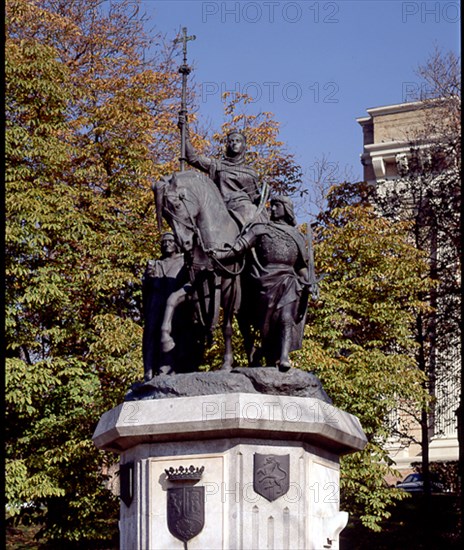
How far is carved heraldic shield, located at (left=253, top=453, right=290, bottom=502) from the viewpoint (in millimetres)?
10383

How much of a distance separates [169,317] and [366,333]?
1349 centimetres

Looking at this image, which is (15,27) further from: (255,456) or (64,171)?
(255,456)

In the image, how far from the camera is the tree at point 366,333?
21.6m

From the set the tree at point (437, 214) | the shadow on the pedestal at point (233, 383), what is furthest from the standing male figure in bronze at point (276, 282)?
the tree at point (437, 214)

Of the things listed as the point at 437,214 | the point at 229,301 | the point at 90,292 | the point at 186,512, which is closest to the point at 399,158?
the point at 437,214

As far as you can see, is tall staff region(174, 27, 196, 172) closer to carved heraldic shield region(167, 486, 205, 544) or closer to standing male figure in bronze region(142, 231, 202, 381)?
standing male figure in bronze region(142, 231, 202, 381)

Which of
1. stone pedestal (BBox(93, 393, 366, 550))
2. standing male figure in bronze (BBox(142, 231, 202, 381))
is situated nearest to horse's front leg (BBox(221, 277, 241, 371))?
standing male figure in bronze (BBox(142, 231, 202, 381))

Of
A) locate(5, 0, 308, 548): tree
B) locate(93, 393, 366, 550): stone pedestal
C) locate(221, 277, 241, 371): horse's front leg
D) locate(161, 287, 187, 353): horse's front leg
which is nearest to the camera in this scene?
locate(93, 393, 366, 550): stone pedestal

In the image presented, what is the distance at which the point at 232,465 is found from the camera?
34.2 feet

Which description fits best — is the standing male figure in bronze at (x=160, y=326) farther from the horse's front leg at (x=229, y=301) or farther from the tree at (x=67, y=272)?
the tree at (x=67, y=272)

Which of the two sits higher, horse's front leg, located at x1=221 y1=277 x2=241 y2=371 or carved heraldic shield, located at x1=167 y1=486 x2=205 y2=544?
horse's front leg, located at x1=221 y1=277 x2=241 y2=371

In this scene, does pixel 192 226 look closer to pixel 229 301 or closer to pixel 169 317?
pixel 229 301

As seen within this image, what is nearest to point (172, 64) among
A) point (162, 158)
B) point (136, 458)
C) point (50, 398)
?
point (162, 158)

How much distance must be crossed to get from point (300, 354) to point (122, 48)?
11627 mm
